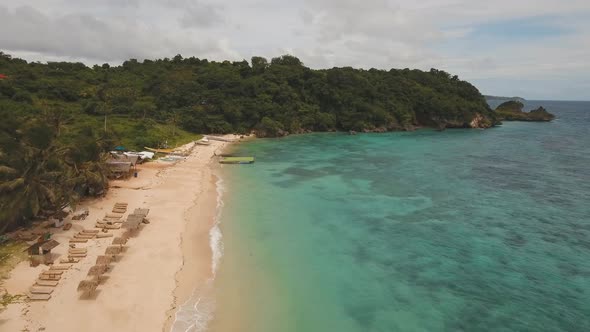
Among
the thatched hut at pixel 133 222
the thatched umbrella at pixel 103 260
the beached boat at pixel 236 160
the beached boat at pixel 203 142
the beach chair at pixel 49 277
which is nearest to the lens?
the beach chair at pixel 49 277

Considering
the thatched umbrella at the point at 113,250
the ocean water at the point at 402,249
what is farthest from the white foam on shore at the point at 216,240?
the thatched umbrella at the point at 113,250

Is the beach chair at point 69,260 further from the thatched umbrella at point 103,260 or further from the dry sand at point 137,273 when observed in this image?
the thatched umbrella at point 103,260

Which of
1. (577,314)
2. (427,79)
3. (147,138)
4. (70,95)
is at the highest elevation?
(427,79)

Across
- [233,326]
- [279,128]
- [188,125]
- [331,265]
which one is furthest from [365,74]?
[233,326]

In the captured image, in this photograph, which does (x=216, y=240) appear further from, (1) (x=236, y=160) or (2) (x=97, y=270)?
(1) (x=236, y=160)

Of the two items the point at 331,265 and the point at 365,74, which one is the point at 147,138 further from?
the point at 365,74

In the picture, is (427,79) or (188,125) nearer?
(188,125)

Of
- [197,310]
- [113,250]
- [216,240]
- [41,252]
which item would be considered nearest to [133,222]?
[113,250]
